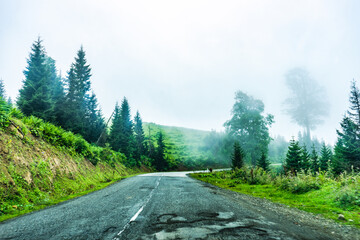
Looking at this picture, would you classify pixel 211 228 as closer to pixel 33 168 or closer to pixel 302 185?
pixel 302 185

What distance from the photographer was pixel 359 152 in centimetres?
2436

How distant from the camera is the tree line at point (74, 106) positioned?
71.4 ft

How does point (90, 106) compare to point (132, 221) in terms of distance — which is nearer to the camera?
point (132, 221)

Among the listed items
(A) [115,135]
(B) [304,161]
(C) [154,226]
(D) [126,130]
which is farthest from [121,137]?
(C) [154,226]

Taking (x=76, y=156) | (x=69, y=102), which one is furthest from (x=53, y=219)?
(x=69, y=102)

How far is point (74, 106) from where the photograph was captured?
2942 cm

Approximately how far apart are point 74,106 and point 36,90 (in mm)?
7862

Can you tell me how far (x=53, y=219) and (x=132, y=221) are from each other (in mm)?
2413

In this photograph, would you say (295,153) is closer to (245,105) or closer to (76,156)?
(245,105)

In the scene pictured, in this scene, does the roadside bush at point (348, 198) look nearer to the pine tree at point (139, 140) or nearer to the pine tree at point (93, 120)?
the pine tree at point (93, 120)

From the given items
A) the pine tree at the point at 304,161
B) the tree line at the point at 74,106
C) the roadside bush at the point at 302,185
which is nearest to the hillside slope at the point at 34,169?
the tree line at the point at 74,106

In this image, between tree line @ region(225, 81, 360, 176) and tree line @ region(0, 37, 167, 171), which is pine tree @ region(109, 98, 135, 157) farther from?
tree line @ region(225, 81, 360, 176)

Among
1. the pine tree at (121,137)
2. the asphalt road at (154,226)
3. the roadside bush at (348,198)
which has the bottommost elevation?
the asphalt road at (154,226)

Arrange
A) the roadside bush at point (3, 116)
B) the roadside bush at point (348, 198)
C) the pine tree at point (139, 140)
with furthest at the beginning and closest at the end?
the pine tree at point (139, 140) → the roadside bush at point (3, 116) → the roadside bush at point (348, 198)
